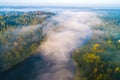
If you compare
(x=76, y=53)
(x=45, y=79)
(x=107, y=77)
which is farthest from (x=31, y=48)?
(x=107, y=77)

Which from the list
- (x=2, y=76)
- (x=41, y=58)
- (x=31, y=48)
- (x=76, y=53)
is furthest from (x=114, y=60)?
(x=2, y=76)

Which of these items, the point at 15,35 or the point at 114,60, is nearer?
the point at 114,60

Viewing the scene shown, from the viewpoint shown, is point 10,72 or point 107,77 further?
point 10,72

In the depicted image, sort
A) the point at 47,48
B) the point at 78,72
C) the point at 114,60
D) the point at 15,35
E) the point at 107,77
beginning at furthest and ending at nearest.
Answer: the point at 15,35
the point at 47,48
the point at 114,60
the point at 78,72
the point at 107,77

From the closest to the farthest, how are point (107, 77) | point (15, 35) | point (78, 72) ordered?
point (107, 77) → point (78, 72) → point (15, 35)

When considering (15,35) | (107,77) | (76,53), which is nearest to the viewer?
(107,77)

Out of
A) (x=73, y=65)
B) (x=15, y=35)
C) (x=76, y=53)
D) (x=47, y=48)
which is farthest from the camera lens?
(x=15, y=35)

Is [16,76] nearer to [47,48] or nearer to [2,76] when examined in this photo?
[2,76]

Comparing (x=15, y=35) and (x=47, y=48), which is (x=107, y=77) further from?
(x=15, y=35)

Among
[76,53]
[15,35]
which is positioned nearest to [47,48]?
[76,53]
